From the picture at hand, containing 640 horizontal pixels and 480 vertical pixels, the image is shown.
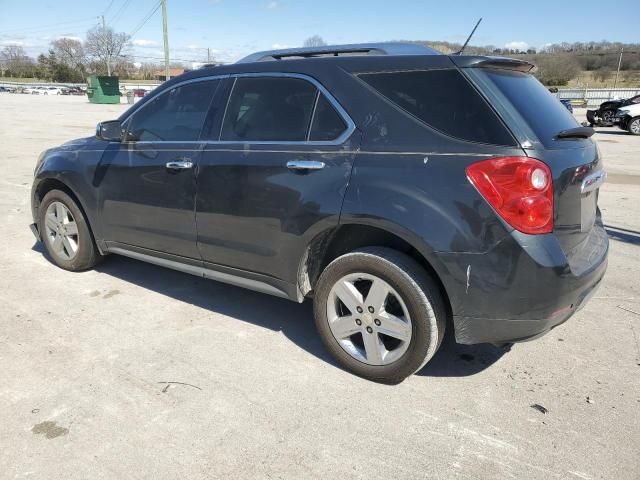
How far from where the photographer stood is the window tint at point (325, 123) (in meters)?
3.02

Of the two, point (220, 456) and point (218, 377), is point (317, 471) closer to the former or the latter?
point (220, 456)

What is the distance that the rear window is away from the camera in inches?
105

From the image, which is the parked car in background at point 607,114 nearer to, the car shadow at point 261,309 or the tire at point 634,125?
the tire at point 634,125

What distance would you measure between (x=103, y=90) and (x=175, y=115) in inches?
1757

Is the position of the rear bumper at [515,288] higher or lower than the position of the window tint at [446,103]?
lower

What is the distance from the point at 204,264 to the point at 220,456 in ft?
5.17

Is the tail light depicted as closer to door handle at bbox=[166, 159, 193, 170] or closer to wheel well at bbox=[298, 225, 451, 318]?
wheel well at bbox=[298, 225, 451, 318]

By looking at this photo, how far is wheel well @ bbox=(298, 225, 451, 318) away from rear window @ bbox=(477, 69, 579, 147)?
897 millimetres

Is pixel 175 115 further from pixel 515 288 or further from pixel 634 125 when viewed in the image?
pixel 634 125

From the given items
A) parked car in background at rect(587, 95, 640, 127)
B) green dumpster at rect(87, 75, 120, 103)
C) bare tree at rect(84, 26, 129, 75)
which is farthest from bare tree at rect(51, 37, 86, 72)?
parked car in background at rect(587, 95, 640, 127)

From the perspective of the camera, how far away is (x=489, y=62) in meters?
2.82

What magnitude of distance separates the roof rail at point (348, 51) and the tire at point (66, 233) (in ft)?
6.99

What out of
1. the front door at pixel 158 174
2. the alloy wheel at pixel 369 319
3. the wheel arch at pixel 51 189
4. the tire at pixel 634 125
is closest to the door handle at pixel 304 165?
the alloy wheel at pixel 369 319

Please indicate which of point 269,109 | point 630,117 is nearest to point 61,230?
point 269,109
